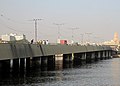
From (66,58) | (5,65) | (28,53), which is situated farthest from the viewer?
(66,58)

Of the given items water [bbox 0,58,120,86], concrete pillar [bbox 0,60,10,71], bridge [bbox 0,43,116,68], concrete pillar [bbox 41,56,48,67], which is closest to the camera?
water [bbox 0,58,120,86]

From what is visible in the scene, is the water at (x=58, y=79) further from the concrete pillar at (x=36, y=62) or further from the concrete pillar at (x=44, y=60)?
the concrete pillar at (x=44, y=60)

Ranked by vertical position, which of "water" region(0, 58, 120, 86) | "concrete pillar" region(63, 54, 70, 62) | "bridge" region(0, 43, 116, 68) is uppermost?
"bridge" region(0, 43, 116, 68)

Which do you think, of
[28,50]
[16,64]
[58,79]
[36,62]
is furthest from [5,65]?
[36,62]

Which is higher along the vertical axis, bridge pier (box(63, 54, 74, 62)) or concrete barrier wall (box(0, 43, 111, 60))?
concrete barrier wall (box(0, 43, 111, 60))

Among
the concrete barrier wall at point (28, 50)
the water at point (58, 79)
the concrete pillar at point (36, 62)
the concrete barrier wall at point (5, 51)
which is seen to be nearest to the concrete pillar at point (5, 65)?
the water at point (58, 79)

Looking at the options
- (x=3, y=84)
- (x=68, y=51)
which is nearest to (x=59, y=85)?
(x=3, y=84)

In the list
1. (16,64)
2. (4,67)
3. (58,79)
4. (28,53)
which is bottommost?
(58,79)

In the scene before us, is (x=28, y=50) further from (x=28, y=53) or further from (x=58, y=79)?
(x=58, y=79)

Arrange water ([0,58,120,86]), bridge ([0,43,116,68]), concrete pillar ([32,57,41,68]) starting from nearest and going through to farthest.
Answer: water ([0,58,120,86]), bridge ([0,43,116,68]), concrete pillar ([32,57,41,68])

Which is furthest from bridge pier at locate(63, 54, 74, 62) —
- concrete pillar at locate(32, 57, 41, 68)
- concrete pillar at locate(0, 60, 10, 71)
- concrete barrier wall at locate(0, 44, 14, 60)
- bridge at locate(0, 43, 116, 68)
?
concrete barrier wall at locate(0, 44, 14, 60)

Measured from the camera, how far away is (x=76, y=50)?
133 meters

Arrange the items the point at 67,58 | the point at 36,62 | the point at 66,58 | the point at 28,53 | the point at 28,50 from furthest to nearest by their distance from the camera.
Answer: the point at 66,58, the point at 67,58, the point at 36,62, the point at 28,50, the point at 28,53

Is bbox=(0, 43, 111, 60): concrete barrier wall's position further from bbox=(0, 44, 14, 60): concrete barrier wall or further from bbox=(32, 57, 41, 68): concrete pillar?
bbox=(32, 57, 41, 68): concrete pillar
